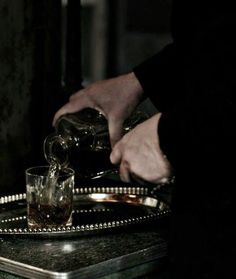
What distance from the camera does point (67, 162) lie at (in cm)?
177

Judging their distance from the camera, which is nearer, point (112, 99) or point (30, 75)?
point (112, 99)

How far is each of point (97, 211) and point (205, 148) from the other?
1.84 feet

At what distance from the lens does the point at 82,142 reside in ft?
5.68

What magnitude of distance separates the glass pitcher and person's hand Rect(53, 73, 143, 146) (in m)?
0.01

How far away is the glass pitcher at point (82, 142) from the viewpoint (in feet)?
5.67

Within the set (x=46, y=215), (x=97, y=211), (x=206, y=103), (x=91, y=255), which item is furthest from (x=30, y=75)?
(x=206, y=103)

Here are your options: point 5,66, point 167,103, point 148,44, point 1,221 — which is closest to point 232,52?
point 167,103

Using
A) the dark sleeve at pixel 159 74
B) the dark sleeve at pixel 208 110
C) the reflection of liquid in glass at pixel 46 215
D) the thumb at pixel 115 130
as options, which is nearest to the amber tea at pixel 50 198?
the reflection of liquid in glass at pixel 46 215

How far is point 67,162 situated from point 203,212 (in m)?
0.42

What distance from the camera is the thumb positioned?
5.58 ft

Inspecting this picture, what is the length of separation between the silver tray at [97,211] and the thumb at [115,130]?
16 centimetres

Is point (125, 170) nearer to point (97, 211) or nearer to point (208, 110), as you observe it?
point (208, 110)

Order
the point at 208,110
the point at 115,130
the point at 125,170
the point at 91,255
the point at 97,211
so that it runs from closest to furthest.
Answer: the point at 208,110 < the point at 125,170 < the point at 91,255 < the point at 115,130 < the point at 97,211

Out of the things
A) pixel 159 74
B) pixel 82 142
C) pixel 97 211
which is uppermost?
pixel 159 74
